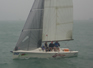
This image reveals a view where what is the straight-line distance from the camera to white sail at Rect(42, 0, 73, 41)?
12148 millimetres

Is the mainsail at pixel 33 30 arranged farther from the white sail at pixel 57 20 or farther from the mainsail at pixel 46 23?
the white sail at pixel 57 20

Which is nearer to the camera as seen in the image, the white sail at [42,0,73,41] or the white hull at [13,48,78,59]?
the white sail at [42,0,73,41]

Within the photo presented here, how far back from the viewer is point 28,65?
1162 centimetres

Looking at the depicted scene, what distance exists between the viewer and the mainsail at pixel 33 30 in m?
12.3

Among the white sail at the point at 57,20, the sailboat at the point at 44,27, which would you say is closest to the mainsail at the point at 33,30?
the sailboat at the point at 44,27

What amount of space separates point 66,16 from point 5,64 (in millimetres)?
6344

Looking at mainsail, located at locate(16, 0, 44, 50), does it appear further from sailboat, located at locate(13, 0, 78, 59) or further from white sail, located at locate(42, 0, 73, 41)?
white sail, located at locate(42, 0, 73, 41)

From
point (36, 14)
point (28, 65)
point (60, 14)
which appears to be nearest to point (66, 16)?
point (60, 14)

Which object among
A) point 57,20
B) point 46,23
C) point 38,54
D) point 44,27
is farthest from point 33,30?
point 57,20

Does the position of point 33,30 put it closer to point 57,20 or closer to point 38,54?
point 38,54

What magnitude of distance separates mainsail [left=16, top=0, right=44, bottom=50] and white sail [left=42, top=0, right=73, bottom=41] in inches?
16.6

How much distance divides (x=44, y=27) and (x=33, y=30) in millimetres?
960

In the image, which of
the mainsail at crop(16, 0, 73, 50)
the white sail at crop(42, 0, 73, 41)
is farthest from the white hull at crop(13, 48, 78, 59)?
the white sail at crop(42, 0, 73, 41)

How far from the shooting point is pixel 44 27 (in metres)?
12.6
